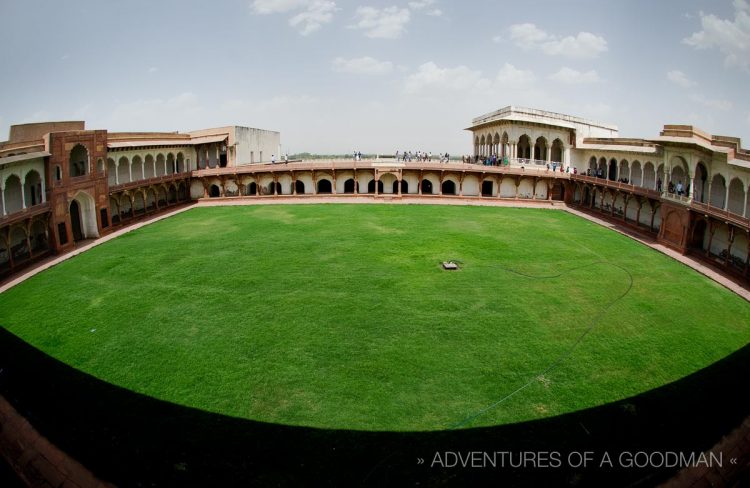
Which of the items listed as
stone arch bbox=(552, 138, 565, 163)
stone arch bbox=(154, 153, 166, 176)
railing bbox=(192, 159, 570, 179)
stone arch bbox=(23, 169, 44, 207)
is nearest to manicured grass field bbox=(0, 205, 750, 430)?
stone arch bbox=(23, 169, 44, 207)

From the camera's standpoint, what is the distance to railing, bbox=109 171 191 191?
113 feet

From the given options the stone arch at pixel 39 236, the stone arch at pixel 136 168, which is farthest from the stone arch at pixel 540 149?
the stone arch at pixel 39 236

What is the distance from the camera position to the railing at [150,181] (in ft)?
113

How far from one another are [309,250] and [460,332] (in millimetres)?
12135

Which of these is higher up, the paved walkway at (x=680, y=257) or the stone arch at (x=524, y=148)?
the stone arch at (x=524, y=148)

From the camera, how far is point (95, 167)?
104 ft

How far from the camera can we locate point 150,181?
1501 inches

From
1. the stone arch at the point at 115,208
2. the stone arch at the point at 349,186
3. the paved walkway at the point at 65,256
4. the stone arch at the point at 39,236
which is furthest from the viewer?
the stone arch at the point at 349,186

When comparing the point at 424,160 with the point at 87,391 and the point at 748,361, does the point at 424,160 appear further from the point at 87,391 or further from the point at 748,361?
the point at 87,391

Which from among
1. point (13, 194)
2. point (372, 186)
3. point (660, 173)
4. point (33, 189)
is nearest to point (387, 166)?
point (372, 186)

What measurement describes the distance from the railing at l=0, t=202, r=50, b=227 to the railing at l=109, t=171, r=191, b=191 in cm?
705

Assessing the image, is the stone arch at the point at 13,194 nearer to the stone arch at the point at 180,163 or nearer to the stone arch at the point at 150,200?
the stone arch at the point at 150,200

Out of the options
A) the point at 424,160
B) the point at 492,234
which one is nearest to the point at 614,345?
the point at 492,234

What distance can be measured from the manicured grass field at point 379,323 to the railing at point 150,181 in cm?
675
